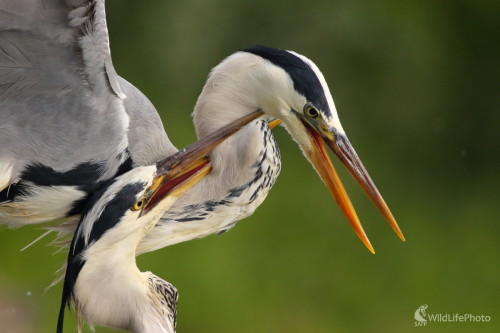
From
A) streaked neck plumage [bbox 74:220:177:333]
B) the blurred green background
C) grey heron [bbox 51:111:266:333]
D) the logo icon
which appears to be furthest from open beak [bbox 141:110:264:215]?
the logo icon

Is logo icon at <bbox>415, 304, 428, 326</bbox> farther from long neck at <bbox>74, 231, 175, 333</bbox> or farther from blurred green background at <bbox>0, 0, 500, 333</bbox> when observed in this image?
long neck at <bbox>74, 231, 175, 333</bbox>

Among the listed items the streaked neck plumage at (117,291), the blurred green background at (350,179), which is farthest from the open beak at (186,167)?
the blurred green background at (350,179)

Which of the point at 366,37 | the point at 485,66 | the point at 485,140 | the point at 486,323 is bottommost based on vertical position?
the point at 486,323

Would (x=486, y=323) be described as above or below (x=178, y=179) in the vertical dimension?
below

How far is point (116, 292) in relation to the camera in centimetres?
203

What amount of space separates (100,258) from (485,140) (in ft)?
9.46

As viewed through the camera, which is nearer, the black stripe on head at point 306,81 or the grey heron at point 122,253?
the grey heron at point 122,253

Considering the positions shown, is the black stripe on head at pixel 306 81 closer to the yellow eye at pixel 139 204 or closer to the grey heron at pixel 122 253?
the grey heron at pixel 122 253

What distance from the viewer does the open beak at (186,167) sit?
6.87ft

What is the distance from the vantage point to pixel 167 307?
2135 mm

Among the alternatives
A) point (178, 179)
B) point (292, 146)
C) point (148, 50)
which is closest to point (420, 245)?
point (292, 146)

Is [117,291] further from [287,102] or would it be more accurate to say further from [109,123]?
[287,102]

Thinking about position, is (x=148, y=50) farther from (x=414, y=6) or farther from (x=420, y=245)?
(x=420, y=245)

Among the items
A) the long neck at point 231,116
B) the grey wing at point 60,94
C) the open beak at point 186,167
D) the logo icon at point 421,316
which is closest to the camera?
the grey wing at point 60,94
